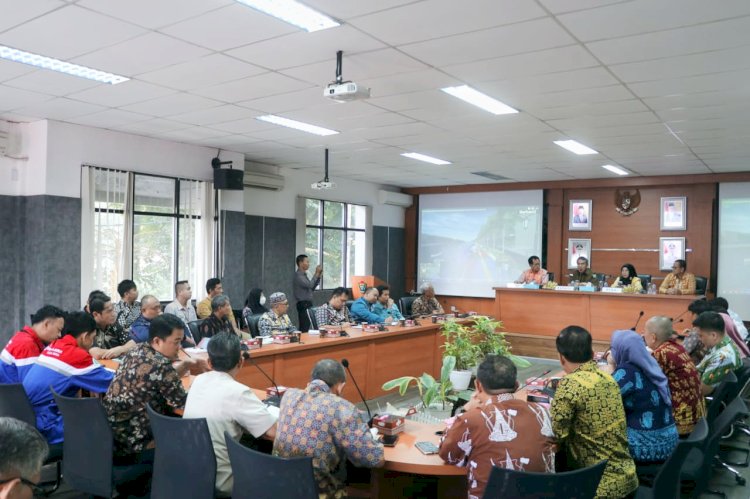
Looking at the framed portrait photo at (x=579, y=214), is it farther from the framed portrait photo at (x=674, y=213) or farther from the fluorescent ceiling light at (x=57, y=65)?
the fluorescent ceiling light at (x=57, y=65)

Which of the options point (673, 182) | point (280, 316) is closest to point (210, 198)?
point (280, 316)

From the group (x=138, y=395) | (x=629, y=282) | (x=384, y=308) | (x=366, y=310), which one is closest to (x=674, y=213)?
(x=629, y=282)

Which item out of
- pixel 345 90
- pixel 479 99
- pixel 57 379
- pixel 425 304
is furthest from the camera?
pixel 425 304

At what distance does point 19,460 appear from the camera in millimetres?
1279

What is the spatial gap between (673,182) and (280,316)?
7418 mm

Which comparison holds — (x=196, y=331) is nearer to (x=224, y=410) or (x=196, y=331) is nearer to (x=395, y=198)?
(x=224, y=410)

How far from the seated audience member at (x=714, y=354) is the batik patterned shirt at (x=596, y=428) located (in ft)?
6.67

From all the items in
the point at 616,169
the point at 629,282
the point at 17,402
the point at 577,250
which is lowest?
the point at 17,402

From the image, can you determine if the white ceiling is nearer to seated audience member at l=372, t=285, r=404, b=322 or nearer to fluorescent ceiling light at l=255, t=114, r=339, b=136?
fluorescent ceiling light at l=255, t=114, r=339, b=136

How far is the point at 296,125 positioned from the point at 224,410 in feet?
14.2

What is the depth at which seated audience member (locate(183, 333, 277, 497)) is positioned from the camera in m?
2.57

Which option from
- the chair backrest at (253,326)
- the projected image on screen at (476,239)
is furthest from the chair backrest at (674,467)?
the projected image on screen at (476,239)

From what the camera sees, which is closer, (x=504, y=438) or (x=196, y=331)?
(x=504, y=438)

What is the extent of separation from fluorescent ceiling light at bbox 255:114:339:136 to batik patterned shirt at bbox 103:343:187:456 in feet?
11.6
